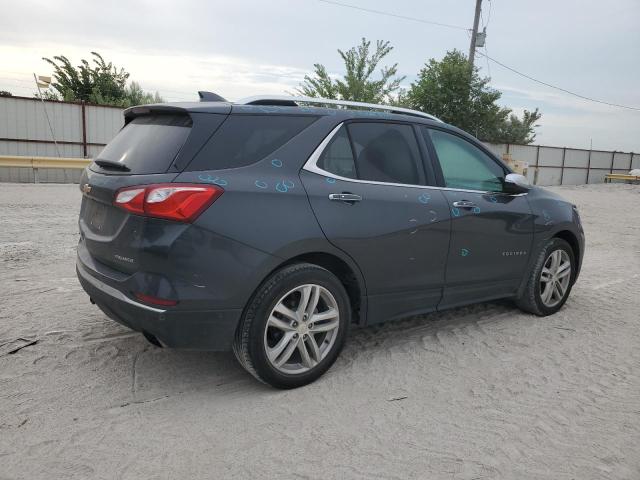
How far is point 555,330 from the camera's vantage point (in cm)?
466

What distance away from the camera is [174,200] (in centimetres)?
285

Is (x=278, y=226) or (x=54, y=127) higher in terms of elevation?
(x=54, y=127)

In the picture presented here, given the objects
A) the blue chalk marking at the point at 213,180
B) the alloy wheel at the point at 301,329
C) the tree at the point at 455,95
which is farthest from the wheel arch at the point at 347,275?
the tree at the point at 455,95

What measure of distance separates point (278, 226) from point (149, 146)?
0.90 m

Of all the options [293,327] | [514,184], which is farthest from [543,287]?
[293,327]

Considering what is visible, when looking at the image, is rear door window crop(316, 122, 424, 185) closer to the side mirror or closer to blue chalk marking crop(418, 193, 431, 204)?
blue chalk marking crop(418, 193, 431, 204)

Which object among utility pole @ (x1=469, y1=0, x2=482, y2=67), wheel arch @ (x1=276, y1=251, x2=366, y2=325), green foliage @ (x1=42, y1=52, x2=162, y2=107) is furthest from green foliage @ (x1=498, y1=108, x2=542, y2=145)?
wheel arch @ (x1=276, y1=251, x2=366, y2=325)

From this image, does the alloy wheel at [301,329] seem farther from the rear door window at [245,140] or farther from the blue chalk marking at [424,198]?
the blue chalk marking at [424,198]

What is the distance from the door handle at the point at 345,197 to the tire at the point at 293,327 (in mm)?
444

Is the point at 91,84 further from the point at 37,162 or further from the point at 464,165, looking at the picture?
the point at 464,165

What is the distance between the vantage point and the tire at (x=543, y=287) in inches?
191

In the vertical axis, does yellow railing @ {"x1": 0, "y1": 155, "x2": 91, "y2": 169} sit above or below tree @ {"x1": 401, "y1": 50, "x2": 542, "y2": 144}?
below

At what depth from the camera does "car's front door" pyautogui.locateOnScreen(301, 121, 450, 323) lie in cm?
339

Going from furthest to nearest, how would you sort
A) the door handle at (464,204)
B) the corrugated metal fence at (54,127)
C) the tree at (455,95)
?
1. the tree at (455,95)
2. the corrugated metal fence at (54,127)
3. the door handle at (464,204)
